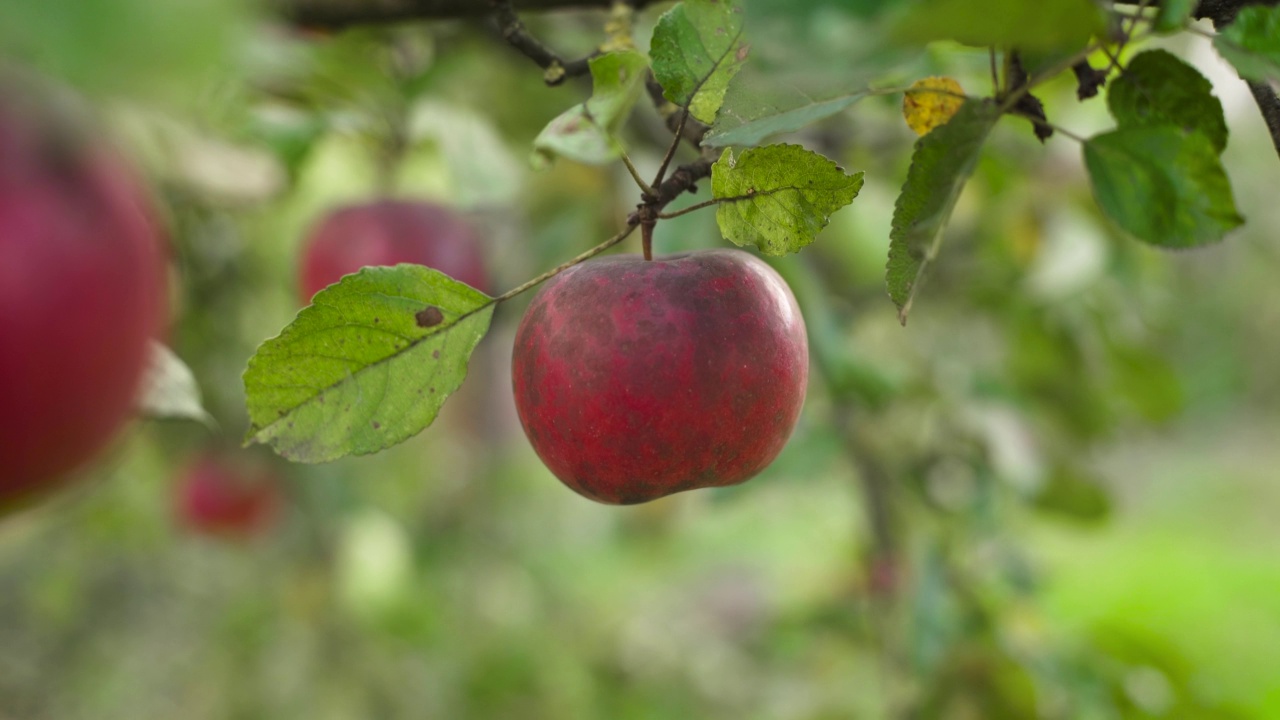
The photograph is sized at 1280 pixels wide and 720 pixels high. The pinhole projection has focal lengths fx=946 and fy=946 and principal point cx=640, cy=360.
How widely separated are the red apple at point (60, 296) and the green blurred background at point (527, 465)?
0.04 metres

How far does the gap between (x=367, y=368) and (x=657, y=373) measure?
0.14 metres

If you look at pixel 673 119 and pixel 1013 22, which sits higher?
pixel 1013 22

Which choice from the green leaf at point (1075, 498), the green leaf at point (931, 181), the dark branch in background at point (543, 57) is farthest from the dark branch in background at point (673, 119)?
the green leaf at point (1075, 498)

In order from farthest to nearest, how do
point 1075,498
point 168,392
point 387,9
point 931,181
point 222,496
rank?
point 222,496 → point 1075,498 → point 387,9 → point 168,392 → point 931,181

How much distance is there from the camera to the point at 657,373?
436 mm

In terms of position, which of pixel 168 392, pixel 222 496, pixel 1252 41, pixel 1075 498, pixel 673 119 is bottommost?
pixel 222 496

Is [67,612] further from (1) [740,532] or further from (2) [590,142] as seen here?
(1) [740,532]

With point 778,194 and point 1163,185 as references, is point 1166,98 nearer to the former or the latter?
point 1163,185

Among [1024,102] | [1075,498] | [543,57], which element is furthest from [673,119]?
[1075,498]

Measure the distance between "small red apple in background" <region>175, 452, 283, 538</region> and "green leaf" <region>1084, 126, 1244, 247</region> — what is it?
4.55 feet

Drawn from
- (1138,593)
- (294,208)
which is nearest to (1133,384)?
(294,208)

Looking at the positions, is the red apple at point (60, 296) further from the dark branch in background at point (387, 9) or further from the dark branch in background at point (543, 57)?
the dark branch in background at point (387, 9)

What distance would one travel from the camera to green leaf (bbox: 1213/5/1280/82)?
1.16 feet

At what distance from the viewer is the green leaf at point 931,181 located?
384 mm
